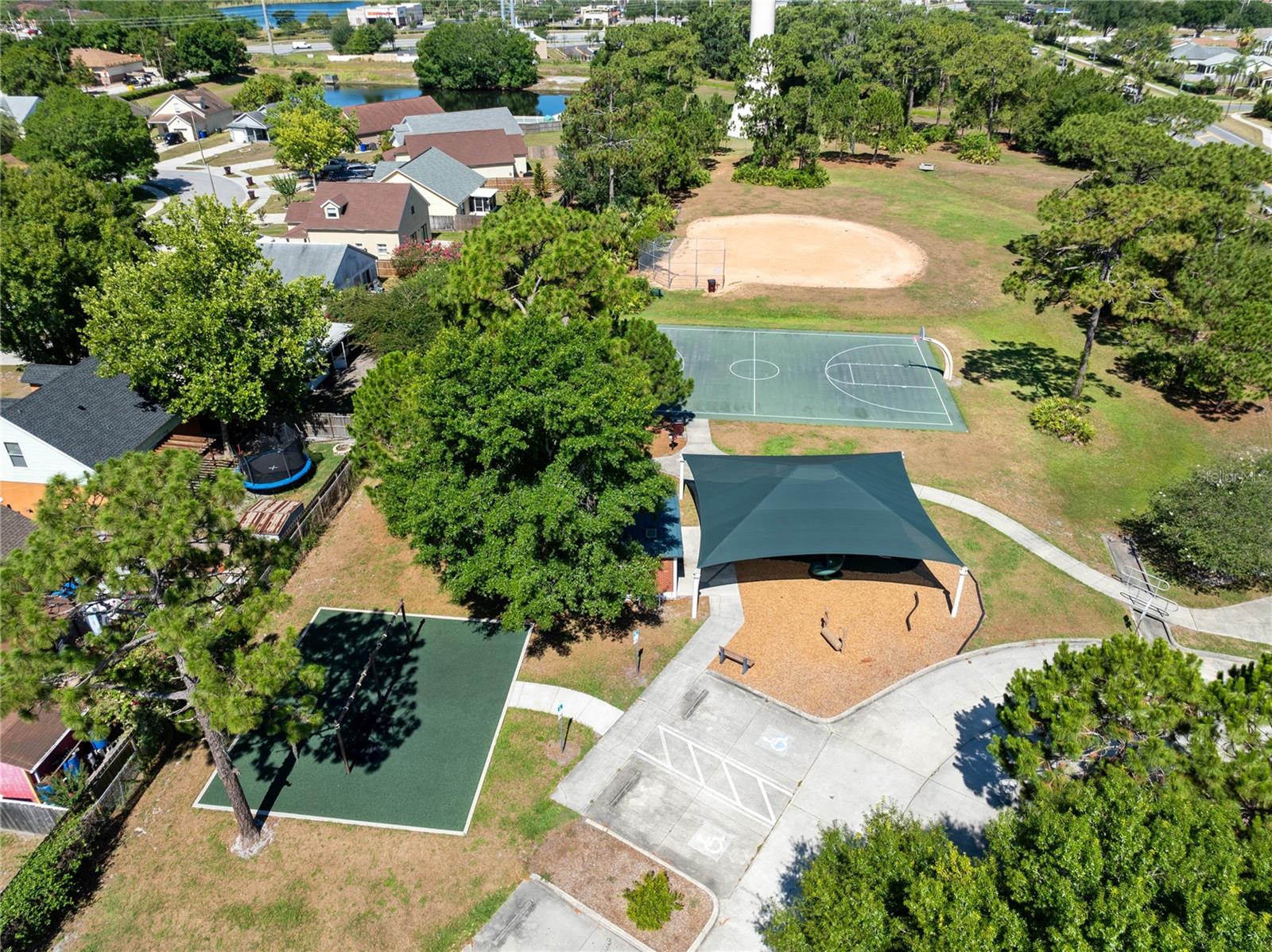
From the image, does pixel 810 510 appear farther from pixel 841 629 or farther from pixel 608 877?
pixel 608 877

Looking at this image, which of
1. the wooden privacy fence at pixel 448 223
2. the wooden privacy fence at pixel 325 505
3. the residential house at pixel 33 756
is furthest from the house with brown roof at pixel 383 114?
the residential house at pixel 33 756

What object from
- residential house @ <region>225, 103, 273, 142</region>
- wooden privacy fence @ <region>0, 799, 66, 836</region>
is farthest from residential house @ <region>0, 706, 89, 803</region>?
residential house @ <region>225, 103, 273, 142</region>

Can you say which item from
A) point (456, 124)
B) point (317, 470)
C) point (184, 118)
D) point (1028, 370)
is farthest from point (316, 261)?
point (184, 118)

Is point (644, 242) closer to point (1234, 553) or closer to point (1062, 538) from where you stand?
point (1062, 538)

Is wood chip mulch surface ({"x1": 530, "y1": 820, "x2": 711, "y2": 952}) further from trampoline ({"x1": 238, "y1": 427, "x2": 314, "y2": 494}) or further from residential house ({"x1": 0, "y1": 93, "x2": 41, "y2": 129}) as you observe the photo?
residential house ({"x1": 0, "y1": 93, "x2": 41, "y2": 129})

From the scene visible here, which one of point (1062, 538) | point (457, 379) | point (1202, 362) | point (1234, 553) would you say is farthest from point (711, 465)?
point (1202, 362)

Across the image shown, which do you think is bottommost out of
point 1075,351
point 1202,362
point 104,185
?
point 1075,351
